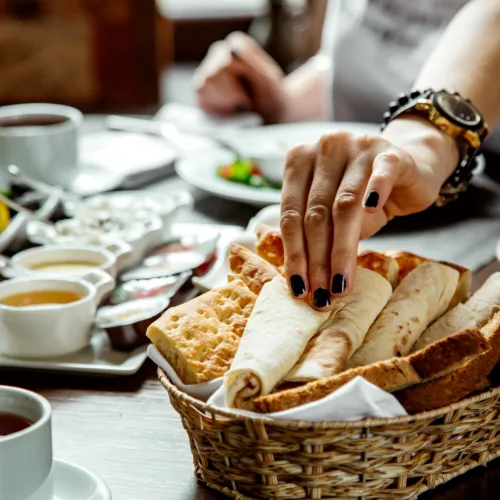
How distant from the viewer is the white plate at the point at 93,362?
3.39 ft

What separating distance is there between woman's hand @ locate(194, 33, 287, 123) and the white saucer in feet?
5.19

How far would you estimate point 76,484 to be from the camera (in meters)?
0.77

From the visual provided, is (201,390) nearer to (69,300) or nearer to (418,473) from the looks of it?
(418,473)

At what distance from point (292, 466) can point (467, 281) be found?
14.2 inches

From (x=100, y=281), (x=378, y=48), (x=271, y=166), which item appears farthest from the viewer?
(x=378, y=48)

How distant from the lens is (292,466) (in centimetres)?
73

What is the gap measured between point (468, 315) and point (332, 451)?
0.26m

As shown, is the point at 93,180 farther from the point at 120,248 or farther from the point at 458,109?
the point at 458,109

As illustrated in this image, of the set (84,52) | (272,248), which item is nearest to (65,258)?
(272,248)

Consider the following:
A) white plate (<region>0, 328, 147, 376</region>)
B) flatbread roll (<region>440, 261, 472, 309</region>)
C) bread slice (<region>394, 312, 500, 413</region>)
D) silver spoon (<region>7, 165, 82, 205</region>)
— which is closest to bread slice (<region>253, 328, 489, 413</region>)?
bread slice (<region>394, 312, 500, 413</region>)

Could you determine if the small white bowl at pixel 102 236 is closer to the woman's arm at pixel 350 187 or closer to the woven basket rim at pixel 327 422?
the woman's arm at pixel 350 187

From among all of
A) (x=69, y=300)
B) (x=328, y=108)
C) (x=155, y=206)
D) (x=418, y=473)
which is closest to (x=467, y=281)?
(x=418, y=473)

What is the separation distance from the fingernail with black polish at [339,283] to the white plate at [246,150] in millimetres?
686

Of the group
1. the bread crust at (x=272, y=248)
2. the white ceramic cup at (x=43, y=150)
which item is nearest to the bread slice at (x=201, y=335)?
the bread crust at (x=272, y=248)
